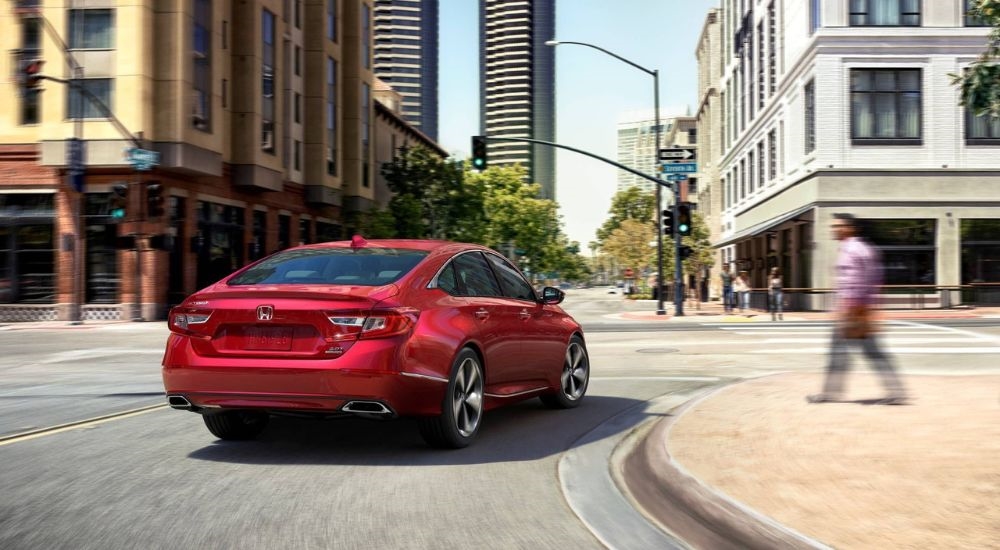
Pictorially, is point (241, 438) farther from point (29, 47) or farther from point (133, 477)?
point (29, 47)

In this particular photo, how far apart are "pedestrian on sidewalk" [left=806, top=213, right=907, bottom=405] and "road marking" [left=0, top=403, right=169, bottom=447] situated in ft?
20.9

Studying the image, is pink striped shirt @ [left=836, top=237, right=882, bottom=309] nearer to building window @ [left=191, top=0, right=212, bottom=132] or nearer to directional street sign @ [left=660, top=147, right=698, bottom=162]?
directional street sign @ [left=660, top=147, right=698, bottom=162]

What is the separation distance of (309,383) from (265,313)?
560 mm

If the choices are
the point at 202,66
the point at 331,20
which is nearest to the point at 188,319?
the point at 202,66

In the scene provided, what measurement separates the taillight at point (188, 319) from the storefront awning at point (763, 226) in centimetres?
3344

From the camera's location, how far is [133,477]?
596cm

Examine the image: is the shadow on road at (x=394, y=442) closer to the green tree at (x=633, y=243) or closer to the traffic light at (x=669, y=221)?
the traffic light at (x=669, y=221)

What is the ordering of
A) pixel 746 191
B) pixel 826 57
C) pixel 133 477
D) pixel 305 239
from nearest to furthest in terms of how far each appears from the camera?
pixel 133 477 → pixel 826 57 → pixel 305 239 → pixel 746 191

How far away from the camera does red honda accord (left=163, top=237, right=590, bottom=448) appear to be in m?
6.20

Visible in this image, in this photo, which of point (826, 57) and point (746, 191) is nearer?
point (826, 57)

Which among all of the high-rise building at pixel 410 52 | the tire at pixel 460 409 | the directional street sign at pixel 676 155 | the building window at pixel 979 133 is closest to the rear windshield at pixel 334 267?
the tire at pixel 460 409

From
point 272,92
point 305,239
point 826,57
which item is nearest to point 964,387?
point 826,57

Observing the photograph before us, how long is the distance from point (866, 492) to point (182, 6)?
109 feet

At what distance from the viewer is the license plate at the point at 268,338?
6285 mm
